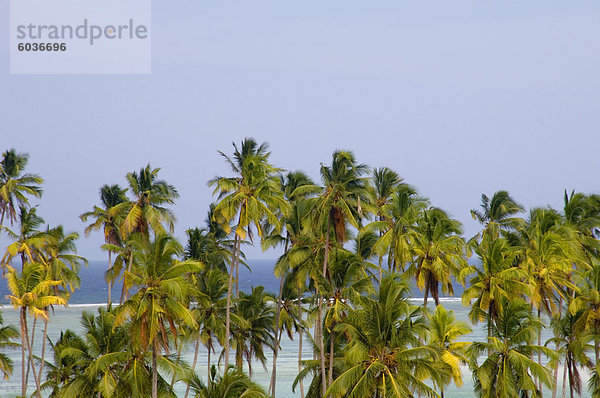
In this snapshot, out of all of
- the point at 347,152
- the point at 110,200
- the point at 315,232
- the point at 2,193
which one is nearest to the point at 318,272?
the point at 315,232

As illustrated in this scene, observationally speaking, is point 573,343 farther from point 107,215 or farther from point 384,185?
point 107,215

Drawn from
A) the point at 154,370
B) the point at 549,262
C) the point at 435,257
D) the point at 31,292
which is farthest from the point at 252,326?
Result: the point at 549,262

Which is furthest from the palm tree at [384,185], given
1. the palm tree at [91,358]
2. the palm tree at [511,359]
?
the palm tree at [91,358]

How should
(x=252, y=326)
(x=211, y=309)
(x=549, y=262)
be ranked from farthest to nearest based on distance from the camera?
1. (x=252, y=326)
2. (x=211, y=309)
3. (x=549, y=262)

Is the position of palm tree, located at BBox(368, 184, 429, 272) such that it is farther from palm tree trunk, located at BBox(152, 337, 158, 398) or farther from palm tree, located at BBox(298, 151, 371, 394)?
palm tree trunk, located at BBox(152, 337, 158, 398)

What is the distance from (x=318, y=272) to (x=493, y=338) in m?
10.9

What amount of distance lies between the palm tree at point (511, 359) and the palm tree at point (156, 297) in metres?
12.8

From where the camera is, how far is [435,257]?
39.8 m

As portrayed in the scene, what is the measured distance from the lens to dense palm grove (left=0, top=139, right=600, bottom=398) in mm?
30422

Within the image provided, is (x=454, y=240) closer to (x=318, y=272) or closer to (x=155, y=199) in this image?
(x=318, y=272)

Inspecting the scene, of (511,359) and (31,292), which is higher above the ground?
(31,292)

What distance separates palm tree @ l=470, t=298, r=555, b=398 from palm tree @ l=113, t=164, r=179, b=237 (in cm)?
2211

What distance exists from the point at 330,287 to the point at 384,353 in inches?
306

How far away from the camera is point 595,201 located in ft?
155
